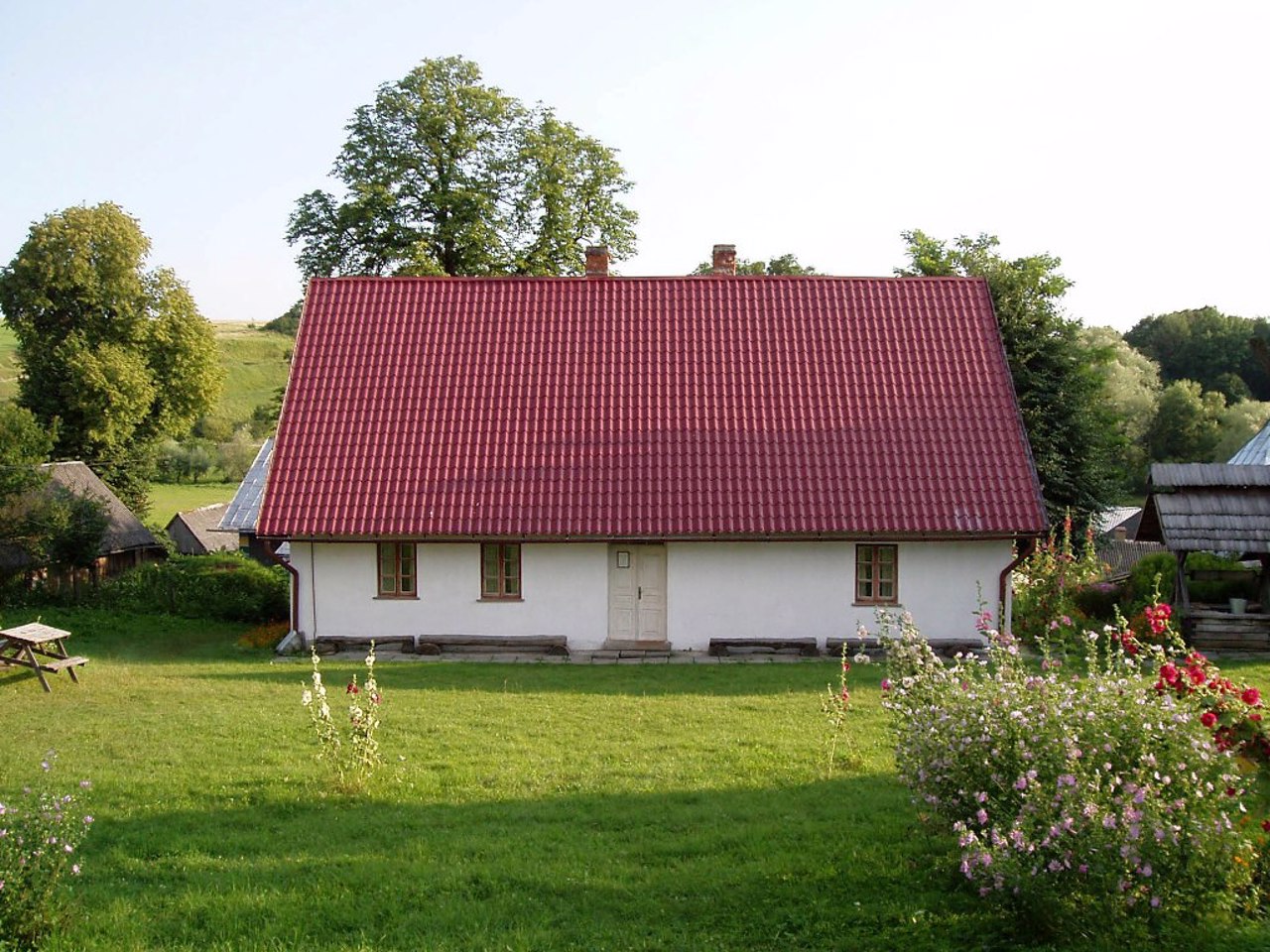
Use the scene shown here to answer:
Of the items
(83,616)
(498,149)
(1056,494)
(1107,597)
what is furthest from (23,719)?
(1056,494)

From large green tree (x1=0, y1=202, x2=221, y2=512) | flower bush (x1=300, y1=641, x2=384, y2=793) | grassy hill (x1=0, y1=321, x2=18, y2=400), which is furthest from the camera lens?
grassy hill (x1=0, y1=321, x2=18, y2=400)

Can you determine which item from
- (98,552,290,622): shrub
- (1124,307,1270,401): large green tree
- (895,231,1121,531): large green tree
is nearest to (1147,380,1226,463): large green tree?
(1124,307,1270,401): large green tree

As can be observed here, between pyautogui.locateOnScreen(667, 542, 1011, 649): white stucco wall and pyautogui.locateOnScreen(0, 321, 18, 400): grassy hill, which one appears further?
pyautogui.locateOnScreen(0, 321, 18, 400): grassy hill

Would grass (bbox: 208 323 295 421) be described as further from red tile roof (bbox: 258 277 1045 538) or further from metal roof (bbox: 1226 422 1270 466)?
metal roof (bbox: 1226 422 1270 466)

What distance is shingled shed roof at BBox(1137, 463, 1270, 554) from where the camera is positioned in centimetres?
1902

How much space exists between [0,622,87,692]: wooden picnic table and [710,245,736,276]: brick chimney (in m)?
15.6

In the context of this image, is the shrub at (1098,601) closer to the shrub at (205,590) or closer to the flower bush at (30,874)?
the shrub at (205,590)

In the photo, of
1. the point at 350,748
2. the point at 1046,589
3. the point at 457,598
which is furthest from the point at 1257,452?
the point at 350,748

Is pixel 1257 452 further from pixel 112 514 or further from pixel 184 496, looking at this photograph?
pixel 184 496

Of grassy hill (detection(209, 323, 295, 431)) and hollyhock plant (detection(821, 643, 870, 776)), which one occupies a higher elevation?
grassy hill (detection(209, 323, 295, 431))

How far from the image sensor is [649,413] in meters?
21.2

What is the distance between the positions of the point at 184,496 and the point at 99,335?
89.8 ft

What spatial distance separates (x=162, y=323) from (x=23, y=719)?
29.5 metres

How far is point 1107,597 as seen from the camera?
70.7 ft
